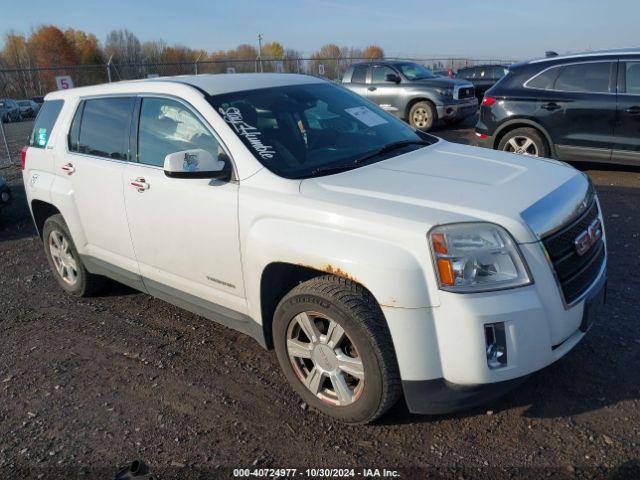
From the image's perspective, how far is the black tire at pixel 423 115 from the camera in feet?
45.2

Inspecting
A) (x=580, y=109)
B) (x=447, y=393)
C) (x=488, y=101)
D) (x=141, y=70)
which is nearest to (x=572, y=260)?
(x=447, y=393)

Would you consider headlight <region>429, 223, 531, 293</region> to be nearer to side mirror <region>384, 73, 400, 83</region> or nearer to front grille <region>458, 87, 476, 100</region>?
side mirror <region>384, 73, 400, 83</region>

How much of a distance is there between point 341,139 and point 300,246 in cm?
115

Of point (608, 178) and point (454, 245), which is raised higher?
point (454, 245)

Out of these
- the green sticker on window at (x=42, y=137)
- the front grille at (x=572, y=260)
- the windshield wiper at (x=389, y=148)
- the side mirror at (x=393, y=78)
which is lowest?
the front grille at (x=572, y=260)

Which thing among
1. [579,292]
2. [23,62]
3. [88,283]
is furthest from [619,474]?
[23,62]

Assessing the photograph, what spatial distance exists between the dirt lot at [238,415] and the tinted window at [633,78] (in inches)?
157

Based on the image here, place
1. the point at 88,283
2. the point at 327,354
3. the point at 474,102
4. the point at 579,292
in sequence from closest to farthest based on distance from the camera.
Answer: the point at 579,292 → the point at 327,354 → the point at 88,283 → the point at 474,102

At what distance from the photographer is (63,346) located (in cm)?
414

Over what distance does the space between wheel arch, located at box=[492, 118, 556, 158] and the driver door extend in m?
6.05

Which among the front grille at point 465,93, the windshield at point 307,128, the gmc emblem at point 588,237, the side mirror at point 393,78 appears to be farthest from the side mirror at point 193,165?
the front grille at point 465,93

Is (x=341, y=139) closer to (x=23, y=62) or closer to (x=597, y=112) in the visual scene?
(x=597, y=112)

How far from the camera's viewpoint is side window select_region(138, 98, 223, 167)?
11.4ft

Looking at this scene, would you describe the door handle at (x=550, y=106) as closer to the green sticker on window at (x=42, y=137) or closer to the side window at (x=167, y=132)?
the side window at (x=167, y=132)
